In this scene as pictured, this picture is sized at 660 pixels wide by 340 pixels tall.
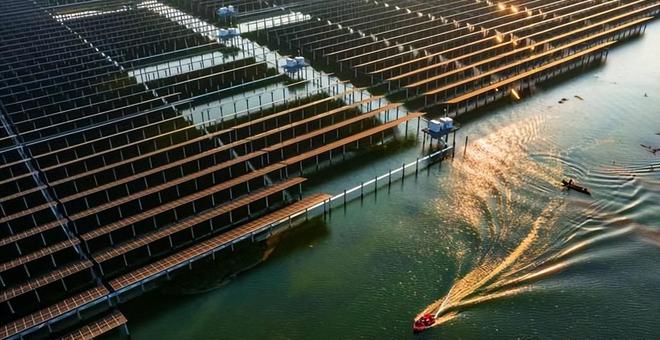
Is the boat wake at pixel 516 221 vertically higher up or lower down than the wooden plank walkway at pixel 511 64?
lower down

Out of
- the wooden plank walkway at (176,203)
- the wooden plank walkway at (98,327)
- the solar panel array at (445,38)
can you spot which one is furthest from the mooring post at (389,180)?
the wooden plank walkway at (98,327)

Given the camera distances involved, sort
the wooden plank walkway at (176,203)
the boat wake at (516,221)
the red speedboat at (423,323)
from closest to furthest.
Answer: the red speedboat at (423,323) → the boat wake at (516,221) → the wooden plank walkway at (176,203)

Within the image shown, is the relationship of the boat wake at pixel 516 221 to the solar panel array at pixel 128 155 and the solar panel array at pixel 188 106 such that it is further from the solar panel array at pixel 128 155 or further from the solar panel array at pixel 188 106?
the solar panel array at pixel 128 155

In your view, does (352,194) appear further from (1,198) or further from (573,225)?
(1,198)

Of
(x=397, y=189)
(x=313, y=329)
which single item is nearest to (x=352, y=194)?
(x=397, y=189)

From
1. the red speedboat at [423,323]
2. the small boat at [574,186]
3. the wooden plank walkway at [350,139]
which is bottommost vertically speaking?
the red speedboat at [423,323]

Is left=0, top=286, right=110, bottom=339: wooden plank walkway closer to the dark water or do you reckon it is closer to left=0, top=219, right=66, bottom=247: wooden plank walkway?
the dark water

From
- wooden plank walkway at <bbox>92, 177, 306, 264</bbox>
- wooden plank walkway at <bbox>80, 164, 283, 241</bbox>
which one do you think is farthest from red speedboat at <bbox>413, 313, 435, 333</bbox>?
wooden plank walkway at <bbox>80, 164, 283, 241</bbox>
